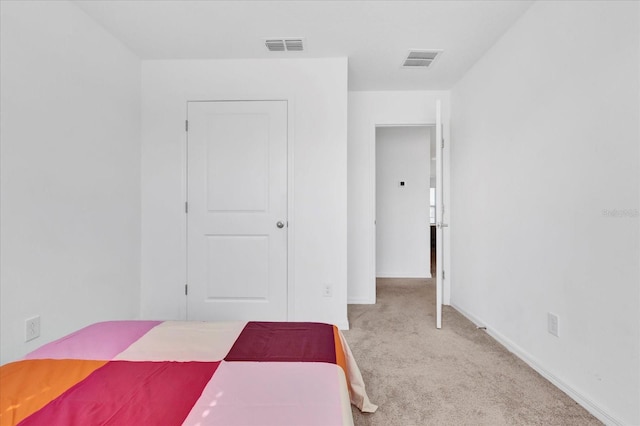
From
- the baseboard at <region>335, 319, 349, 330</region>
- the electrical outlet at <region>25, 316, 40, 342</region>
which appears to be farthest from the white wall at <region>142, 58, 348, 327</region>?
the electrical outlet at <region>25, 316, 40, 342</region>

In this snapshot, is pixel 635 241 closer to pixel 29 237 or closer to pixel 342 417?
pixel 342 417

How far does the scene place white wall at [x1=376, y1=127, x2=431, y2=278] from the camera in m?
4.59

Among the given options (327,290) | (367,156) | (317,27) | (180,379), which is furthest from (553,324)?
(317,27)

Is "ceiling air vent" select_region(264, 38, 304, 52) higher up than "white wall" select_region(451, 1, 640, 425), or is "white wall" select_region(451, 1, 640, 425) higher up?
"ceiling air vent" select_region(264, 38, 304, 52)

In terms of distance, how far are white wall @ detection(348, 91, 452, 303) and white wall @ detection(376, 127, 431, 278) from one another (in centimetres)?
110

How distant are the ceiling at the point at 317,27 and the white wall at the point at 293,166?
154 millimetres

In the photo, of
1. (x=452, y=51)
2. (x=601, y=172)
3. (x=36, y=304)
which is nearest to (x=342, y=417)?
(x=601, y=172)

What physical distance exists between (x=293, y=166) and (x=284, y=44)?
101cm

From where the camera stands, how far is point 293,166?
273 centimetres

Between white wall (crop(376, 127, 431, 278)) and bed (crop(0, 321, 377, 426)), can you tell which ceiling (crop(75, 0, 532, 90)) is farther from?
bed (crop(0, 321, 377, 426))

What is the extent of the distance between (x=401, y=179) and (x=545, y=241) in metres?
2.83

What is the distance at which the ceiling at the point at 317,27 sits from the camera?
2039 millimetres

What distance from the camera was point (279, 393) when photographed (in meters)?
0.89

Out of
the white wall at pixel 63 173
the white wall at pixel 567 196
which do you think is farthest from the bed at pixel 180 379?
the white wall at pixel 567 196
